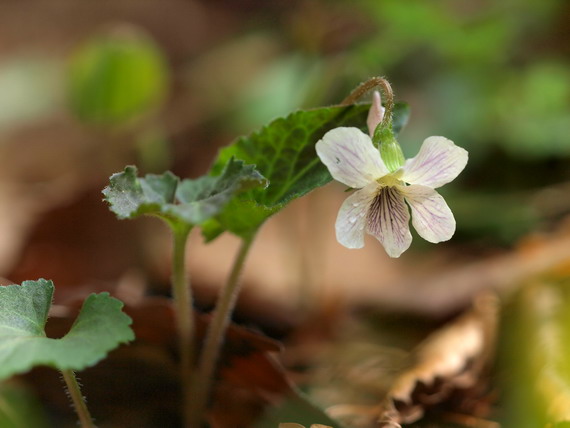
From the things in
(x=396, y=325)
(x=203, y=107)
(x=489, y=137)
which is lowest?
(x=396, y=325)

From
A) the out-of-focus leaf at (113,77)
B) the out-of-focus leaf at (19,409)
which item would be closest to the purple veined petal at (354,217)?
the out-of-focus leaf at (19,409)

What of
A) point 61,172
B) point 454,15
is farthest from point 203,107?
point 454,15

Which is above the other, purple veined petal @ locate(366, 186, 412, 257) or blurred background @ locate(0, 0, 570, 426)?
blurred background @ locate(0, 0, 570, 426)

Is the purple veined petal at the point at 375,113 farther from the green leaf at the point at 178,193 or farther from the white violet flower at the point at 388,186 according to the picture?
the green leaf at the point at 178,193

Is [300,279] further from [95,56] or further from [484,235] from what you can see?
[95,56]

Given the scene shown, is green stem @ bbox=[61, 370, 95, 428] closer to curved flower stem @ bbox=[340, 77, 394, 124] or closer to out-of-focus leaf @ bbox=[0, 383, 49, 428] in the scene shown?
out-of-focus leaf @ bbox=[0, 383, 49, 428]

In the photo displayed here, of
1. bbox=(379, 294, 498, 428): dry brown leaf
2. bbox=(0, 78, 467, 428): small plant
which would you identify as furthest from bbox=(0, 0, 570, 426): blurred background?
bbox=(0, 78, 467, 428): small plant
